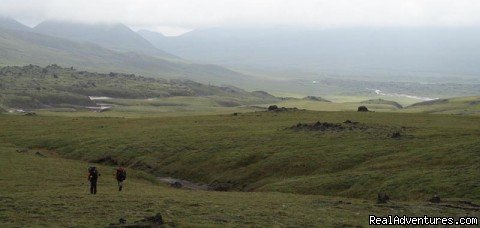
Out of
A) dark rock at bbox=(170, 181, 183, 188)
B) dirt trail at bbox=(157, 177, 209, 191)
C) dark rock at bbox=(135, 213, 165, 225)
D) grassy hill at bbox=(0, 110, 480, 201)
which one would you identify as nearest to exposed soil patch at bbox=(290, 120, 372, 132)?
grassy hill at bbox=(0, 110, 480, 201)

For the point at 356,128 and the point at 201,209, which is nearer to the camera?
the point at 201,209

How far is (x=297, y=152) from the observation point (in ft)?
206

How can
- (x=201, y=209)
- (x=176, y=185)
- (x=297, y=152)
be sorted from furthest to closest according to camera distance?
1. (x=297, y=152)
2. (x=176, y=185)
3. (x=201, y=209)

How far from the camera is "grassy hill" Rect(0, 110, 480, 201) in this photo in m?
45.5

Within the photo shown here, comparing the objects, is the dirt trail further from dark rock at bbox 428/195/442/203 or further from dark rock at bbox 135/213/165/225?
dark rock at bbox 135/213/165/225

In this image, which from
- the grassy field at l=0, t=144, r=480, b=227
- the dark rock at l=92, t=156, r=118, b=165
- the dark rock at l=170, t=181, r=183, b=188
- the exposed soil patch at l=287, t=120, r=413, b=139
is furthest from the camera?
the exposed soil patch at l=287, t=120, r=413, b=139

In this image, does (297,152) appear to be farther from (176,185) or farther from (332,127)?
(332,127)

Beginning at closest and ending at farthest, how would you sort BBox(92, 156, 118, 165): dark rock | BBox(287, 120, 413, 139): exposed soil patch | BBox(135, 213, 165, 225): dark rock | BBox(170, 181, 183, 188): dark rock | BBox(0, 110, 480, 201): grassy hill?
BBox(135, 213, 165, 225): dark rock
BBox(0, 110, 480, 201): grassy hill
BBox(170, 181, 183, 188): dark rock
BBox(92, 156, 118, 165): dark rock
BBox(287, 120, 413, 139): exposed soil patch

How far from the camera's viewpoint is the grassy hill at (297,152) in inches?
1793

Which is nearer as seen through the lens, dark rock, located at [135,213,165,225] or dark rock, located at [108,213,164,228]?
dark rock, located at [108,213,164,228]

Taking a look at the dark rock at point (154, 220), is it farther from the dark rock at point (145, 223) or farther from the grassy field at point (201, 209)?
the grassy field at point (201, 209)

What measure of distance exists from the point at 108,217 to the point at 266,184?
25379mm

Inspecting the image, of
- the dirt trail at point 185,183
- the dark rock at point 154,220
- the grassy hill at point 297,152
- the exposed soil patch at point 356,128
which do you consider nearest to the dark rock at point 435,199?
the grassy hill at point 297,152

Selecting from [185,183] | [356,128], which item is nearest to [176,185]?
[185,183]
